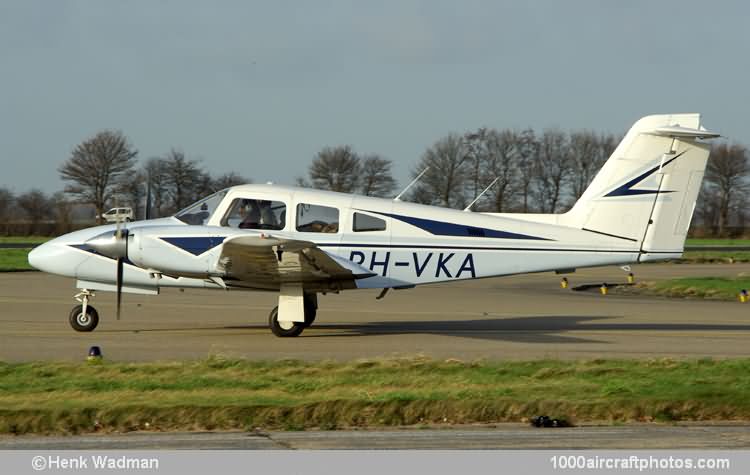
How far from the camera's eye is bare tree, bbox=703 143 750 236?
3410 inches

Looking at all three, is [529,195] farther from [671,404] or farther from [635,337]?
[671,404]

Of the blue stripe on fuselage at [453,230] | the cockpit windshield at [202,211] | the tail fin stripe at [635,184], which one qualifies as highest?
the tail fin stripe at [635,184]

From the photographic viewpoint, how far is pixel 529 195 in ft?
202

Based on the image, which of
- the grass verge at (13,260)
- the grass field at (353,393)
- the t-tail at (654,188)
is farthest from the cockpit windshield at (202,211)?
the grass verge at (13,260)

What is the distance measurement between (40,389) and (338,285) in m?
5.86

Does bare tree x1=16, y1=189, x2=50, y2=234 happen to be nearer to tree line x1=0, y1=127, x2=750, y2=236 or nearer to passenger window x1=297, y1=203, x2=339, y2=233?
tree line x1=0, y1=127, x2=750, y2=236

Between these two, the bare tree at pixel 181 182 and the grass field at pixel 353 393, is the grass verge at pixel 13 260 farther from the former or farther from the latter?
the grass field at pixel 353 393

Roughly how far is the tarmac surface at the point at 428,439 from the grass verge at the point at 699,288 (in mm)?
16838

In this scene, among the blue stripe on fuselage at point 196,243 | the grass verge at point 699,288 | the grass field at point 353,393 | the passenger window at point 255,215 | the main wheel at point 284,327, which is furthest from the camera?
the grass verge at point 699,288

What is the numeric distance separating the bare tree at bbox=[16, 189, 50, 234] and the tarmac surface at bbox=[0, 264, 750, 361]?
112ft

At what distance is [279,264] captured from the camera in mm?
14406

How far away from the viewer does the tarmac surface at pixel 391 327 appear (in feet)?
45.7

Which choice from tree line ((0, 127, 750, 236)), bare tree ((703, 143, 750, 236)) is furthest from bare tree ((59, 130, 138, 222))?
bare tree ((703, 143, 750, 236))
